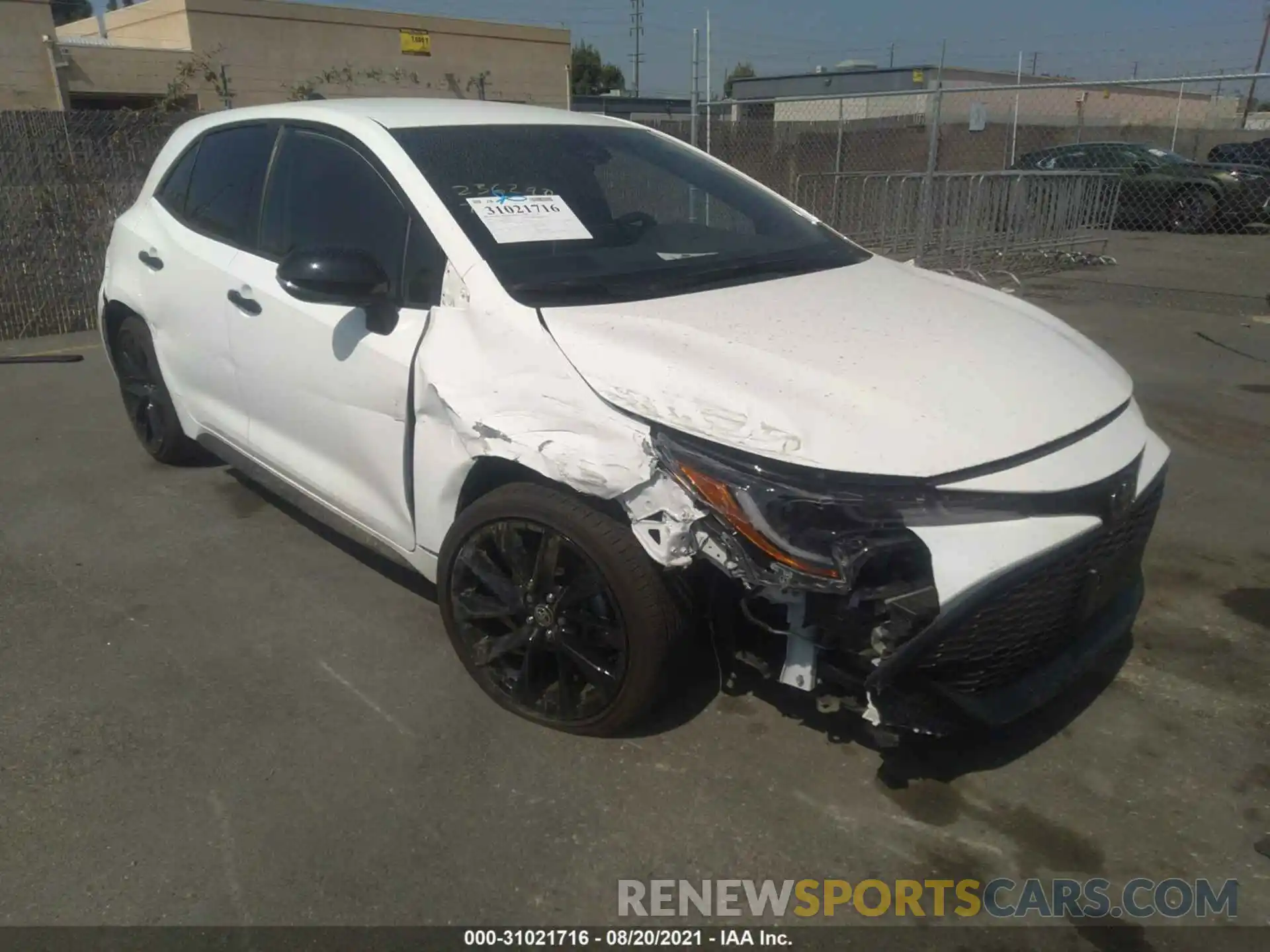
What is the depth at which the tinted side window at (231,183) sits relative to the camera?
395 centimetres

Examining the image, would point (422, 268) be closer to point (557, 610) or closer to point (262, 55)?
point (557, 610)

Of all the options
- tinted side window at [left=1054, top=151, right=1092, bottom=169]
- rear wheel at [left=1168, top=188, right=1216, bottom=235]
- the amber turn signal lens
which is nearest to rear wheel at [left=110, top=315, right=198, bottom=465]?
the amber turn signal lens

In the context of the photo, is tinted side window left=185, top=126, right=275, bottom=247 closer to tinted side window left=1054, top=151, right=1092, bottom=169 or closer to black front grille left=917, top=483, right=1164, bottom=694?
black front grille left=917, top=483, right=1164, bottom=694

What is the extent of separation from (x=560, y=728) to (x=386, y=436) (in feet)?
3.49

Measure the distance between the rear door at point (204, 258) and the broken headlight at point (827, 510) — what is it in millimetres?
2440

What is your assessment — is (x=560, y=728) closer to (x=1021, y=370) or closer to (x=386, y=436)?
(x=386, y=436)

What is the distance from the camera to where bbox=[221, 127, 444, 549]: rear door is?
10.3 ft

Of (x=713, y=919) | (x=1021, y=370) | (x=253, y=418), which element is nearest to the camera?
(x=713, y=919)

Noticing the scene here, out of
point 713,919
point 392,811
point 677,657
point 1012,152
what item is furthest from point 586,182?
point 1012,152

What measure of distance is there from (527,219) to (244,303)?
125 cm

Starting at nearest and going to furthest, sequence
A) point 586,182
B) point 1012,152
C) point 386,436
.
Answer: point 386,436
point 586,182
point 1012,152

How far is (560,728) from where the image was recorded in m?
2.98

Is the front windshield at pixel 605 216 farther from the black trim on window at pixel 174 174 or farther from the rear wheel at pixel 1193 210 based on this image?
the rear wheel at pixel 1193 210

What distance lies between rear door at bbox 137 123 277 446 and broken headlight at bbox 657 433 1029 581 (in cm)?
244
